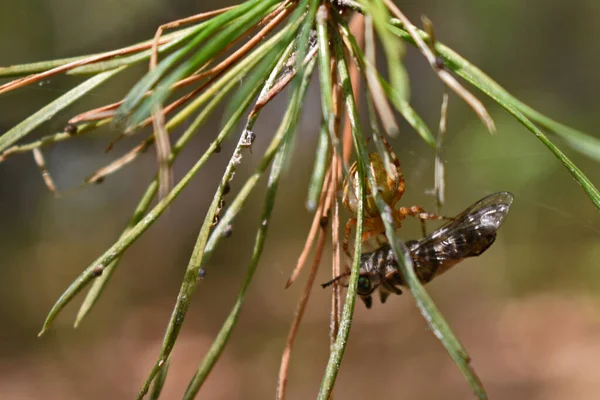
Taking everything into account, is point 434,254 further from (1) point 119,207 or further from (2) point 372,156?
(1) point 119,207

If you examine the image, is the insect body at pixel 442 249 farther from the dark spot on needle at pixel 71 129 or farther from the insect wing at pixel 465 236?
the dark spot on needle at pixel 71 129

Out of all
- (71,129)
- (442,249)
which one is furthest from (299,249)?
(71,129)

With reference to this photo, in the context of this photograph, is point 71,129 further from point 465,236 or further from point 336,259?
point 465,236

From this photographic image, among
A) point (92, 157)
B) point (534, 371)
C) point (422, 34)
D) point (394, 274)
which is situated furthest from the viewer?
point (92, 157)

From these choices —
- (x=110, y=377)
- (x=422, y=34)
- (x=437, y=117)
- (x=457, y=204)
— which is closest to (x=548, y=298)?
(x=457, y=204)

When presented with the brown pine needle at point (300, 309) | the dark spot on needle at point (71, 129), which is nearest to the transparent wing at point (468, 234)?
the brown pine needle at point (300, 309)

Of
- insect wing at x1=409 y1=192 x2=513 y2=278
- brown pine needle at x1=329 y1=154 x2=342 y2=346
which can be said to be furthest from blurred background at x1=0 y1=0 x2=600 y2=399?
brown pine needle at x1=329 y1=154 x2=342 y2=346
